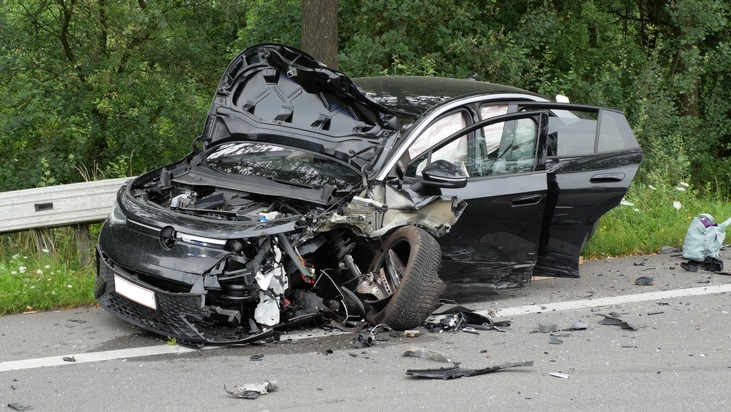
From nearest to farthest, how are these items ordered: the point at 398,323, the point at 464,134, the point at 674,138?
the point at 398,323 < the point at 464,134 < the point at 674,138

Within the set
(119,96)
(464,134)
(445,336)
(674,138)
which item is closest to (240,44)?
(119,96)

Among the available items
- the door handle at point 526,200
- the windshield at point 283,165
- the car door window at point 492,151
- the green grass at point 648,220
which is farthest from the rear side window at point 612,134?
Answer: the windshield at point 283,165

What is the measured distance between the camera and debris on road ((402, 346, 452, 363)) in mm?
5559

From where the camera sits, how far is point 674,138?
14398mm

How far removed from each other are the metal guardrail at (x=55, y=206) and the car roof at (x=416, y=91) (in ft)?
8.03

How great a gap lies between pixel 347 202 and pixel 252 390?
5.21ft

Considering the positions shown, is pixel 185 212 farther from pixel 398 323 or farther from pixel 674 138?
pixel 674 138

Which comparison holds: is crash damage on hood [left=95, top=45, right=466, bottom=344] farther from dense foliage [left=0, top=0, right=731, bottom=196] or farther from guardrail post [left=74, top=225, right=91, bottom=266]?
dense foliage [left=0, top=0, right=731, bottom=196]

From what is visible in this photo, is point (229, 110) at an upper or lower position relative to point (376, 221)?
upper

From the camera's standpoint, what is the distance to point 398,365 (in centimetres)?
546

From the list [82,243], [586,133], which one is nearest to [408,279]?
[586,133]

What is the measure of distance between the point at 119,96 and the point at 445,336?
8455 millimetres

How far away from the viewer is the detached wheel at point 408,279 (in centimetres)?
593

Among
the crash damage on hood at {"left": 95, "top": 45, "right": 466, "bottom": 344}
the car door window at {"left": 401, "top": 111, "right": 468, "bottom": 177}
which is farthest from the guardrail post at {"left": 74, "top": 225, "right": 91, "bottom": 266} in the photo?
the car door window at {"left": 401, "top": 111, "right": 468, "bottom": 177}
